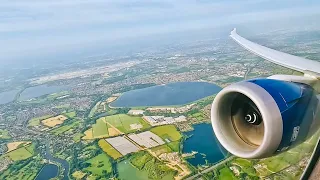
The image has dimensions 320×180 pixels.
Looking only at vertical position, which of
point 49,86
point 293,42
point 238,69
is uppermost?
point 293,42

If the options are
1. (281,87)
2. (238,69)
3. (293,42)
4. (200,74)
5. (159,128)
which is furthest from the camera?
(200,74)

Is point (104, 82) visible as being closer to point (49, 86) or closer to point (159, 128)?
point (49, 86)

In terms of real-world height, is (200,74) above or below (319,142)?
below

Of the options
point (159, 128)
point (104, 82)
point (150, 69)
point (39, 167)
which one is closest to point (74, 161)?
point (39, 167)

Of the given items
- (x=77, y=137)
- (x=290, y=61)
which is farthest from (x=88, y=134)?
(x=290, y=61)

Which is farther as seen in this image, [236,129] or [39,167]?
[39,167]

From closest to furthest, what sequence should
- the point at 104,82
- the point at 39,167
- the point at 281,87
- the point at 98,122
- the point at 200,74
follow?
the point at 281,87 < the point at 39,167 < the point at 98,122 < the point at 200,74 < the point at 104,82
